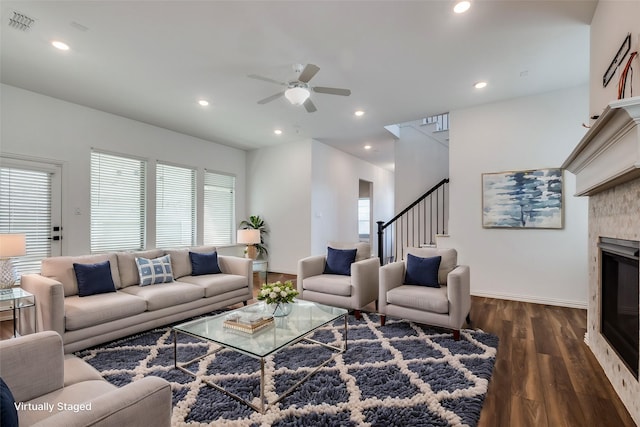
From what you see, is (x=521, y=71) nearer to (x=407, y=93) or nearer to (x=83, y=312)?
(x=407, y=93)

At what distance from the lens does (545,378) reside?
A: 90.4 inches

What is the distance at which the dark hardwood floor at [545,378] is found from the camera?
1.87 meters

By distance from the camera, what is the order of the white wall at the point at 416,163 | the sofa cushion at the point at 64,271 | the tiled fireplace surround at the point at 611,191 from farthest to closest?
the white wall at the point at 416,163
the sofa cushion at the point at 64,271
the tiled fireplace surround at the point at 611,191

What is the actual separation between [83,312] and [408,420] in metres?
2.76

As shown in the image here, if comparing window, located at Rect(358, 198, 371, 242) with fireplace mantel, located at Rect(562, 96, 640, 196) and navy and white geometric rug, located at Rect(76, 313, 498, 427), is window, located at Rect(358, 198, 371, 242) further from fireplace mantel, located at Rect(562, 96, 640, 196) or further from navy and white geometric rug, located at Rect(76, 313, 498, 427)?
fireplace mantel, located at Rect(562, 96, 640, 196)

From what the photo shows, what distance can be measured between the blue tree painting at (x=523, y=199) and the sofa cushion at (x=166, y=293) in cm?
410

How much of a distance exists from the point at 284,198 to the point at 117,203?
3.07 meters

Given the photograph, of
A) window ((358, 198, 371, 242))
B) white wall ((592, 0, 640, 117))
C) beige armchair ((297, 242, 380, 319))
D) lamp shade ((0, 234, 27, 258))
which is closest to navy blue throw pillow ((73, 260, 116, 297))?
lamp shade ((0, 234, 27, 258))

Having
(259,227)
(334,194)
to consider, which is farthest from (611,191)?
(259,227)

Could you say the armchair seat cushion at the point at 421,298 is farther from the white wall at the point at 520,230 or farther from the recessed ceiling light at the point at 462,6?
the recessed ceiling light at the point at 462,6

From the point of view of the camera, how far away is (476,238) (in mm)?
4617

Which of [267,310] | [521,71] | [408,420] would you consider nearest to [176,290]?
[267,310]

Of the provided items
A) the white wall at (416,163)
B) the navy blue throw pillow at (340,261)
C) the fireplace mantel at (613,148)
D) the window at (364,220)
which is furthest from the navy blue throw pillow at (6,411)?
the window at (364,220)

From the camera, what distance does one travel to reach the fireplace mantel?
1.42 metres
